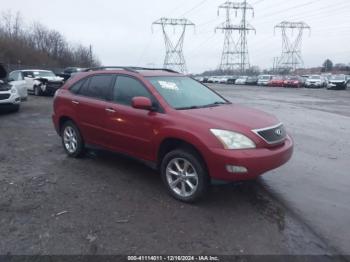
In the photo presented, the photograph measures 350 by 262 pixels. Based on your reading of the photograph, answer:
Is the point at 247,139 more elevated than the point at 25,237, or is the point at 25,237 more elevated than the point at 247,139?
the point at 247,139

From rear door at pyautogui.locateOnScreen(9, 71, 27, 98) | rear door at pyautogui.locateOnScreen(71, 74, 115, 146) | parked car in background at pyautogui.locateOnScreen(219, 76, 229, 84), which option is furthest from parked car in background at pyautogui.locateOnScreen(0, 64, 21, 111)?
parked car in background at pyautogui.locateOnScreen(219, 76, 229, 84)

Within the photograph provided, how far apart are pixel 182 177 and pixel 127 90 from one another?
1.73 meters

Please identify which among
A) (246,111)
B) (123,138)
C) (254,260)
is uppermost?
(246,111)

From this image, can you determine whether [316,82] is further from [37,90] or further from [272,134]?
[272,134]

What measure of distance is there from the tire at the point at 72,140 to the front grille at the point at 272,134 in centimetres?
338

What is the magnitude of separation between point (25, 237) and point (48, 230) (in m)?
0.24

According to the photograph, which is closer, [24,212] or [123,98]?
[24,212]

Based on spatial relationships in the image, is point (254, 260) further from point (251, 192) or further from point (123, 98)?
point (123, 98)

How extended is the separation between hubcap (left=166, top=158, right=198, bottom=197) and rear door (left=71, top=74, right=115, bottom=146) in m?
1.53

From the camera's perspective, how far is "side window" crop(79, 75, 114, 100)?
19.2 ft

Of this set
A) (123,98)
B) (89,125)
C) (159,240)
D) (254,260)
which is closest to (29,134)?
(89,125)

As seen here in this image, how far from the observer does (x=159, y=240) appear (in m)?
3.65

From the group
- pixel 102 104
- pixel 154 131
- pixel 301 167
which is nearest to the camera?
pixel 154 131

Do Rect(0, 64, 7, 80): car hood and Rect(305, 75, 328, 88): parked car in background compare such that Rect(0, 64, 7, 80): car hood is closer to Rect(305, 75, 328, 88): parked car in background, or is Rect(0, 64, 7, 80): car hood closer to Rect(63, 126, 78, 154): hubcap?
Rect(63, 126, 78, 154): hubcap
